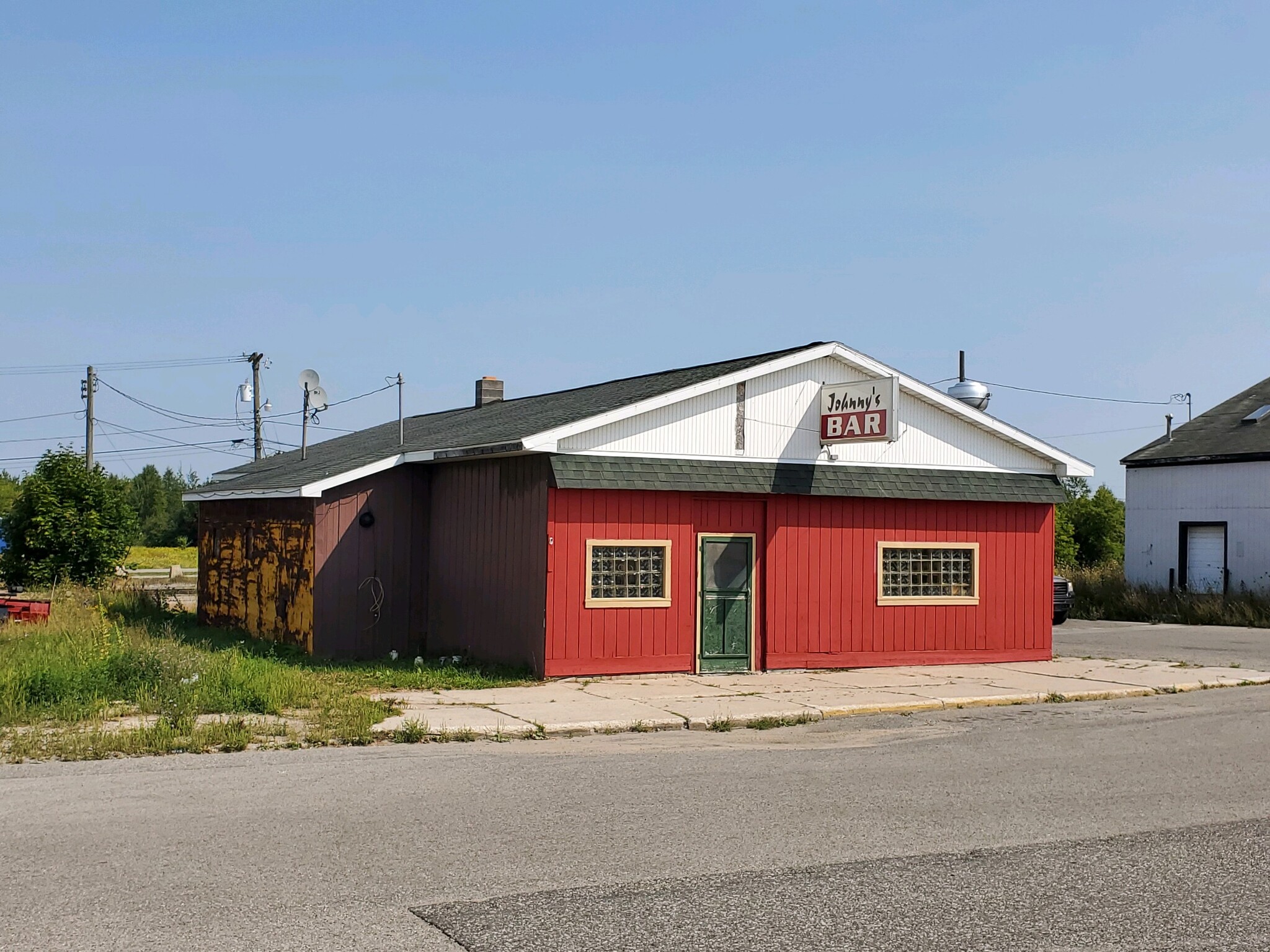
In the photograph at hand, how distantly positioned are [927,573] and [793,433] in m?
3.03

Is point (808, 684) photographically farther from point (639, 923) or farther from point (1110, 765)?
point (639, 923)

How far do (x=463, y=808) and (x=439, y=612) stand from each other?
10181 mm

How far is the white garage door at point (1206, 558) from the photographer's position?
106 ft

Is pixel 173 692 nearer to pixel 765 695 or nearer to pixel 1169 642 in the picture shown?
pixel 765 695

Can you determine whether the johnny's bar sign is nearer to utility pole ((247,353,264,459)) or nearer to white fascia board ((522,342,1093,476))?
white fascia board ((522,342,1093,476))

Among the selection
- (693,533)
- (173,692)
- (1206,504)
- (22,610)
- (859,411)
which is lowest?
(173,692)

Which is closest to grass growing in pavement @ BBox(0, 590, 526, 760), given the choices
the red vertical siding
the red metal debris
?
the red vertical siding

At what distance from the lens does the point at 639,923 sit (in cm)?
589

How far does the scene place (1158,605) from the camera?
31.1 metres

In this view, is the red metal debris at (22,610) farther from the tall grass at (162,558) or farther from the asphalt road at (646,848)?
the tall grass at (162,558)

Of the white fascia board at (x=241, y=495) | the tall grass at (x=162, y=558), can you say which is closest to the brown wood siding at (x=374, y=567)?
the white fascia board at (x=241, y=495)

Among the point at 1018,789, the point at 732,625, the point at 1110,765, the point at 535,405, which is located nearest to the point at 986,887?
the point at 1018,789

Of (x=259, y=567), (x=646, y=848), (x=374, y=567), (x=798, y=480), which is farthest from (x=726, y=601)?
(x=646, y=848)

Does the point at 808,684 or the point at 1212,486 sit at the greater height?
the point at 1212,486
